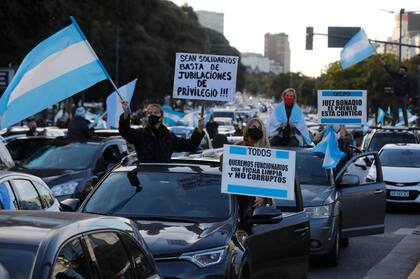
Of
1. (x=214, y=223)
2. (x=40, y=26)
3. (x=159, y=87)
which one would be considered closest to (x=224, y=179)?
(x=214, y=223)

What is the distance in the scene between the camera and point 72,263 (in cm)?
474

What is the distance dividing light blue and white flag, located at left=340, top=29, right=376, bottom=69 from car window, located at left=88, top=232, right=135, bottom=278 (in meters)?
17.3

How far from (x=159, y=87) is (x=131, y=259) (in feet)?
247

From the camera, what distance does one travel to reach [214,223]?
8312 mm

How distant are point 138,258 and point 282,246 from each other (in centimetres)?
379

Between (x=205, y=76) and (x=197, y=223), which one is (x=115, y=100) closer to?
(x=205, y=76)

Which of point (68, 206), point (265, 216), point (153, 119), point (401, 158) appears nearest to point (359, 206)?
point (153, 119)

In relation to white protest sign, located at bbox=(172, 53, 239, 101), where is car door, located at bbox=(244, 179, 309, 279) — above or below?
below

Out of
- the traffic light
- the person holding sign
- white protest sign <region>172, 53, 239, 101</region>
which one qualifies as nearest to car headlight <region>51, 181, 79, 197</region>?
white protest sign <region>172, 53, 239, 101</region>

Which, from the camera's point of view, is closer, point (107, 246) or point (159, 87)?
point (107, 246)

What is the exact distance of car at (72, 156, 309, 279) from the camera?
763 cm

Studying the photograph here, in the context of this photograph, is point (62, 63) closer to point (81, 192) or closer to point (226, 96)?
point (81, 192)

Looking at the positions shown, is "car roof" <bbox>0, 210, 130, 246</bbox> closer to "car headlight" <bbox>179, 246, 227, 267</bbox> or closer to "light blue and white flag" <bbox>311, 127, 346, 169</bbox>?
"car headlight" <bbox>179, 246, 227, 267</bbox>

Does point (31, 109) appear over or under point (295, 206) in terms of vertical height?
over
